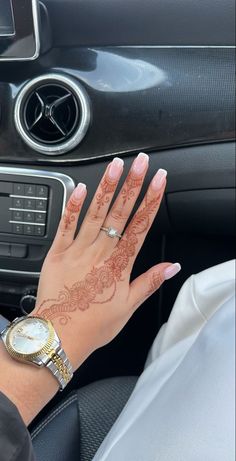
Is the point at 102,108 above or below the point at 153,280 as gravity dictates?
above

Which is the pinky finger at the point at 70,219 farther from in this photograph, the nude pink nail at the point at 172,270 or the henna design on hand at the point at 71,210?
the nude pink nail at the point at 172,270

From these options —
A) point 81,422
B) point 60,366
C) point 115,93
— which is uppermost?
point 115,93

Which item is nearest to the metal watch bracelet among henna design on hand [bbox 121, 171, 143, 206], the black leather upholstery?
the black leather upholstery

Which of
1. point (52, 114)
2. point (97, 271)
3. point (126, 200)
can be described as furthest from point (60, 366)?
point (52, 114)

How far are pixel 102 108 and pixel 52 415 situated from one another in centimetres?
48

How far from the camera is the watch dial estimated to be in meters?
0.84

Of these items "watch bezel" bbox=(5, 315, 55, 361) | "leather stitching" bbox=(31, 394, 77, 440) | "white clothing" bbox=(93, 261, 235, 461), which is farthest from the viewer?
"leather stitching" bbox=(31, 394, 77, 440)

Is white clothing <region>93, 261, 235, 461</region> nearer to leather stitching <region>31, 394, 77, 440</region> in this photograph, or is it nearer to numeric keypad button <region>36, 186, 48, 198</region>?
leather stitching <region>31, 394, 77, 440</region>

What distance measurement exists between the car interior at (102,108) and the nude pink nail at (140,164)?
0.39 ft

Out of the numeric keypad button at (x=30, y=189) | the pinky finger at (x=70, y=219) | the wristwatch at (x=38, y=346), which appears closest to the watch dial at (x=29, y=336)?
the wristwatch at (x=38, y=346)

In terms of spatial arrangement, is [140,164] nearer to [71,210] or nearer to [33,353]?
[71,210]

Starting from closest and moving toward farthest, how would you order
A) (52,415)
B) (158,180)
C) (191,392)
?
(191,392) < (158,180) < (52,415)

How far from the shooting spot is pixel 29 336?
2.80 ft

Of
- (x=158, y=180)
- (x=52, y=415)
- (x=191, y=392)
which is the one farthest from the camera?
(x=52, y=415)
